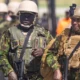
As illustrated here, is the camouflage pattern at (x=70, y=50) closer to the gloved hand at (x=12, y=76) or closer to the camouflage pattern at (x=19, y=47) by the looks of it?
the camouflage pattern at (x=19, y=47)

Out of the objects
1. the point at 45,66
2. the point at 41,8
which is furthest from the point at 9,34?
the point at 41,8

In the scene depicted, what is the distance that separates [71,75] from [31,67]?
91 centimetres

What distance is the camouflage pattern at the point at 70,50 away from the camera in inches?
321

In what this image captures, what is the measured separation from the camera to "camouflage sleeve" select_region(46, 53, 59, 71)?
820 cm

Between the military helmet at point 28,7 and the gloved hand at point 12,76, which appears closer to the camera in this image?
the gloved hand at point 12,76

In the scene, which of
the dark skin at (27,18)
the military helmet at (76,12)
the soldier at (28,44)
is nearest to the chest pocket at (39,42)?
the soldier at (28,44)

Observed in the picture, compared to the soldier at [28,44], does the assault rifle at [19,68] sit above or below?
below

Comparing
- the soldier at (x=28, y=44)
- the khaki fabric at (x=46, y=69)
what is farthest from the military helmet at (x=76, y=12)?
the soldier at (x=28, y=44)

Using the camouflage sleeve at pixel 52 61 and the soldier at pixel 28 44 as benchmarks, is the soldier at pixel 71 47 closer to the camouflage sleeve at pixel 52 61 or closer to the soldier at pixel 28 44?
the camouflage sleeve at pixel 52 61

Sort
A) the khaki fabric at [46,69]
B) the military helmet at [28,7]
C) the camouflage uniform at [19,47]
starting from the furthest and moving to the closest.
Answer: the military helmet at [28,7] → the camouflage uniform at [19,47] → the khaki fabric at [46,69]

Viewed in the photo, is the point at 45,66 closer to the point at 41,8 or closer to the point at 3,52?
the point at 3,52

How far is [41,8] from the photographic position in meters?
37.6

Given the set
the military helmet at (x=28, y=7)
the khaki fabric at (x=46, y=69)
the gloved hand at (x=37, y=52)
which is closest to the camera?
the khaki fabric at (x=46, y=69)

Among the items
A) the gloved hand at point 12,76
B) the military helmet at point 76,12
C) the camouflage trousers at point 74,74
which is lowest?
the gloved hand at point 12,76
